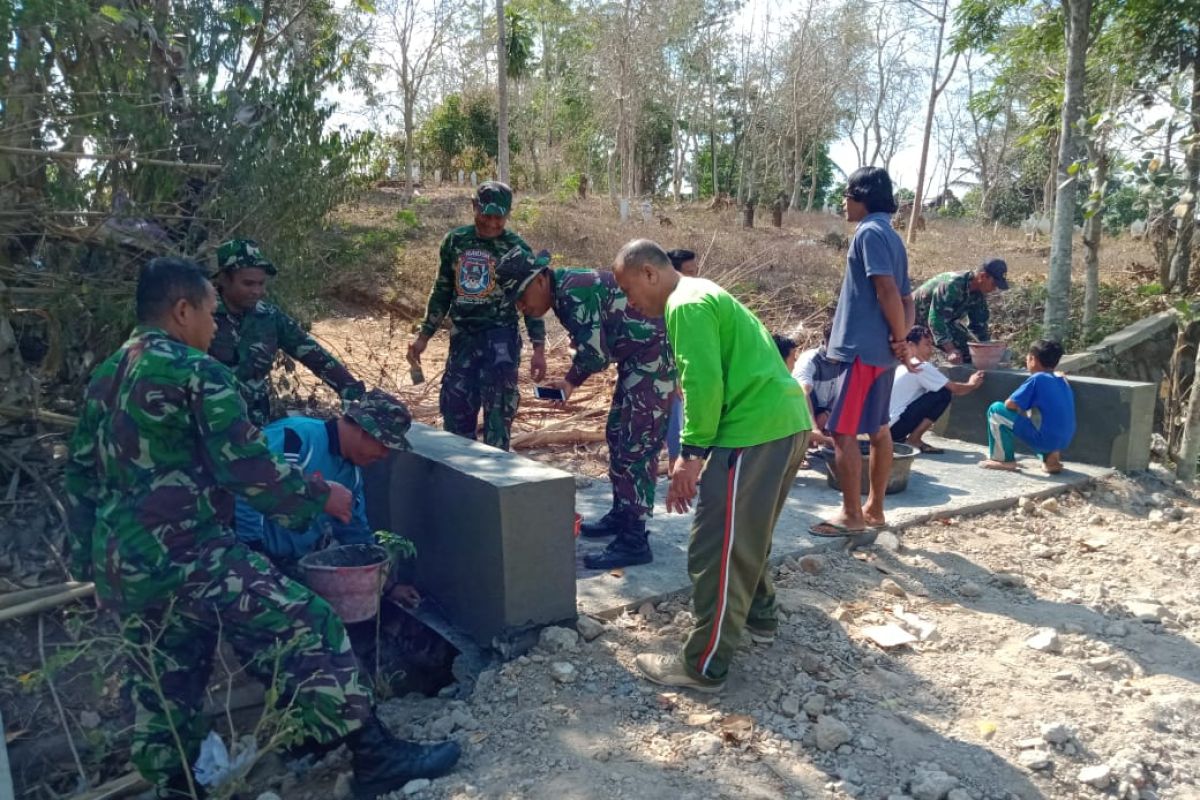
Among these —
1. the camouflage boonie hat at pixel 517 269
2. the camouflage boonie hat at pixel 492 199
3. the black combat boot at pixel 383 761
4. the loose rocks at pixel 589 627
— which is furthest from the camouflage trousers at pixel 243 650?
the camouflage boonie hat at pixel 492 199

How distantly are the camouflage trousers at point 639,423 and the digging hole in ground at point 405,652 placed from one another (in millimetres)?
1144

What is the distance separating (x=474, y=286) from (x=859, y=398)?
6.99 feet

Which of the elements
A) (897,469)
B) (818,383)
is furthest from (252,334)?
(897,469)

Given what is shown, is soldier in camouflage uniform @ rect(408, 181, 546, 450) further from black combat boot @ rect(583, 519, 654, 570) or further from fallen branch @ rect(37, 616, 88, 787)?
fallen branch @ rect(37, 616, 88, 787)

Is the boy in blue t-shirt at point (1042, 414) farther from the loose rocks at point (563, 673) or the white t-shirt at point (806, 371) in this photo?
the loose rocks at point (563, 673)

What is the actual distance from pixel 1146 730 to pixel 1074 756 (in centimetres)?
36

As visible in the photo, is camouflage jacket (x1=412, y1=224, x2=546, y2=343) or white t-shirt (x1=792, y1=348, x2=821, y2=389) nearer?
camouflage jacket (x1=412, y1=224, x2=546, y2=343)

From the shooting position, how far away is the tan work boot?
3.36m

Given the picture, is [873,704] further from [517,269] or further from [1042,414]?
[1042,414]

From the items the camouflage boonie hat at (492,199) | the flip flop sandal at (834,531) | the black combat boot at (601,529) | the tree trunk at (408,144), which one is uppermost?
the tree trunk at (408,144)

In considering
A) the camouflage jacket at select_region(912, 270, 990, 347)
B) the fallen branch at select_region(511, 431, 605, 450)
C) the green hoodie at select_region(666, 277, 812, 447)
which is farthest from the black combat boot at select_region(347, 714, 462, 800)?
the camouflage jacket at select_region(912, 270, 990, 347)

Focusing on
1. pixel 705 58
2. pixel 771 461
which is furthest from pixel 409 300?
pixel 705 58

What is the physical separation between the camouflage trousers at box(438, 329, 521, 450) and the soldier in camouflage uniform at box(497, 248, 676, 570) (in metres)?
0.53

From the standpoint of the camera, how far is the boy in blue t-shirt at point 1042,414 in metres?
6.22
